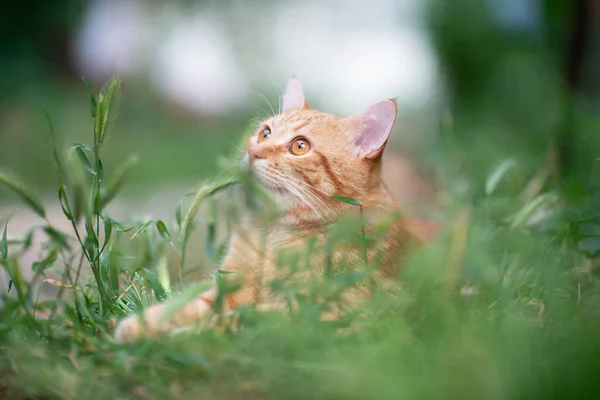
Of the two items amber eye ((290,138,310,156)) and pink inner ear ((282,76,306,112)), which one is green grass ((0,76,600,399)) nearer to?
amber eye ((290,138,310,156))

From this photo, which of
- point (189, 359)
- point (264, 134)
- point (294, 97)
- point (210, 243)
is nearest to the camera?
point (189, 359)

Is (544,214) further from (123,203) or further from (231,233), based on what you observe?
(123,203)

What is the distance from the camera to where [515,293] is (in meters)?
1.62

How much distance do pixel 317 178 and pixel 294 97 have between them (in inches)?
20.7

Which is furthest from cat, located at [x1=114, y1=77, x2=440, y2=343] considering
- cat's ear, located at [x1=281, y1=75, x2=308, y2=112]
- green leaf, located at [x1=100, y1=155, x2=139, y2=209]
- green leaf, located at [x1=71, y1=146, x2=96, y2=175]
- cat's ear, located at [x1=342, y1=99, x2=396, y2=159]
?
green leaf, located at [x1=71, y1=146, x2=96, y2=175]

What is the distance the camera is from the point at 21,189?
1.33 meters

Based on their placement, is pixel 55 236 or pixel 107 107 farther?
pixel 107 107

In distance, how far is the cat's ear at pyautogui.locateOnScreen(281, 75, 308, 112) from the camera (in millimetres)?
2295

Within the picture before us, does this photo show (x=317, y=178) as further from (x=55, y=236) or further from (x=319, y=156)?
(x=55, y=236)

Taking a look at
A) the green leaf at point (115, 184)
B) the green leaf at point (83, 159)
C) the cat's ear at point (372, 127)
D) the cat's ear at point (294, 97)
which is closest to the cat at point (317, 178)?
the cat's ear at point (372, 127)

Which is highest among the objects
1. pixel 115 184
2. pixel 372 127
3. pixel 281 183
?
pixel 372 127

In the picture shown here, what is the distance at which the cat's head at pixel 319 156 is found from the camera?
1.85 meters

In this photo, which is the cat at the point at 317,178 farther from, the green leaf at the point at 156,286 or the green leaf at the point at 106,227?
the green leaf at the point at 106,227

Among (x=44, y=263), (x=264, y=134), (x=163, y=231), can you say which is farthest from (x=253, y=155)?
(x=44, y=263)
